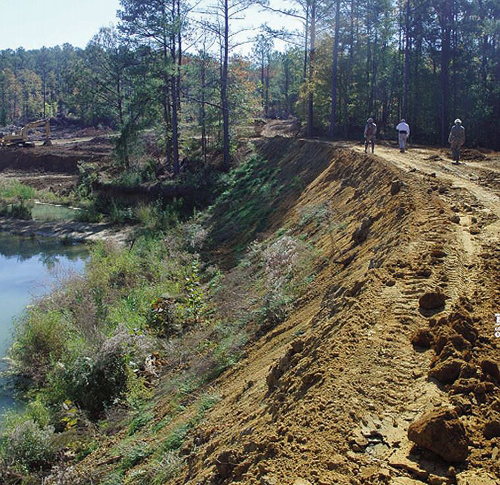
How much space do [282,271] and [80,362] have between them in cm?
513

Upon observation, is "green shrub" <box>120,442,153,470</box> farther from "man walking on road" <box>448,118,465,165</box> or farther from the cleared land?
"man walking on road" <box>448,118,465,165</box>

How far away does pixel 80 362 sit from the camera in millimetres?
11281

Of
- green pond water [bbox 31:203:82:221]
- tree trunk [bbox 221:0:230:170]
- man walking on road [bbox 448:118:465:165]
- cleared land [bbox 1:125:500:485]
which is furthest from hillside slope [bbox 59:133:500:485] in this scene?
green pond water [bbox 31:203:82:221]

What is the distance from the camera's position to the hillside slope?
452cm

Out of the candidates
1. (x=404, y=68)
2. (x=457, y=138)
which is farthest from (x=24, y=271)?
(x=404, y=68)

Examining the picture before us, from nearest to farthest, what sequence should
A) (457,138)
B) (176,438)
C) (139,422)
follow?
1. (176,438)
2. (139,422)
3. (457,138)

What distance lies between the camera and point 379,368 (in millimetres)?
5730

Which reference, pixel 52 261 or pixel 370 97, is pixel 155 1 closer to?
pixel 370 97

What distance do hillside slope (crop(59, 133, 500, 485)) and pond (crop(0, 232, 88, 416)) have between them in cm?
697

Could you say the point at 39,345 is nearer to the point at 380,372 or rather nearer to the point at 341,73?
the point at 380,372

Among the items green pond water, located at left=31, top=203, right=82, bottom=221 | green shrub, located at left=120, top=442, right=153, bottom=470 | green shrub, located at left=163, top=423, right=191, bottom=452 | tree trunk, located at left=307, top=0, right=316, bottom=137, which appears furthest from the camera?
green pond water, located at left=31, top=203, right=82, bottom=221

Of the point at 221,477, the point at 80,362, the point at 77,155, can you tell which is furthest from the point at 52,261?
the point at 77,155

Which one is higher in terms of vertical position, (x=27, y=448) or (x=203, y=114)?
(x=203, y=114)

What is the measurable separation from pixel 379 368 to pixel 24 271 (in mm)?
21333
